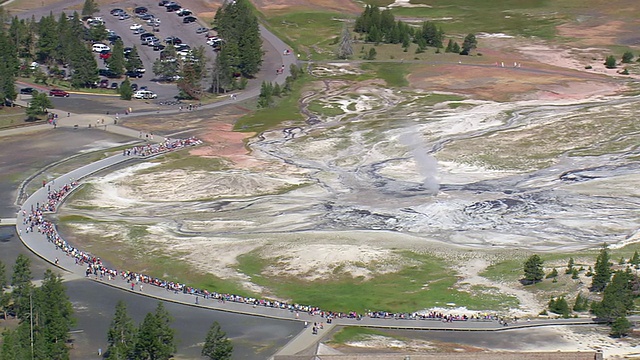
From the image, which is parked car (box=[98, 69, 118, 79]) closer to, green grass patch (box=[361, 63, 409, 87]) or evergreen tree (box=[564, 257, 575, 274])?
green grass patch (box=[361, 63, 409, 87])

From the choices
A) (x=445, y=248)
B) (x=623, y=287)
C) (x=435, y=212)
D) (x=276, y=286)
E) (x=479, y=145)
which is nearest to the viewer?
(x=623, y=287)

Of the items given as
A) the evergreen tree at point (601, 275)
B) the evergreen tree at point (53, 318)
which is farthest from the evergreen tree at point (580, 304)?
the evergreen tree at point (53, 318)

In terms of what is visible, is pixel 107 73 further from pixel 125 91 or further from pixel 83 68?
pixel 125 91

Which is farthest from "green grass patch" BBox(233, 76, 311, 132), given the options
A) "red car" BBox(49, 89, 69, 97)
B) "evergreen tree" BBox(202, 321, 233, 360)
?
"evergreen tree" BBox(202, 321, 233, 360)

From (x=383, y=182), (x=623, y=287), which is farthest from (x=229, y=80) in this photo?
(x=623, y=287)

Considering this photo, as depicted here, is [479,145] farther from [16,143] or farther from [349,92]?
[16,143]

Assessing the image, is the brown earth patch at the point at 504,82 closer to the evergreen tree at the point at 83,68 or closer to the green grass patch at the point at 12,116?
the evergreen tree at the point at 83,68
